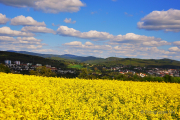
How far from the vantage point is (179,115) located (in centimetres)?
976

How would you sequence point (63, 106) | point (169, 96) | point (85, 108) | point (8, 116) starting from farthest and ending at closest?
point (169, 96), point (63, 106), point (85, 108), point (8, 116)

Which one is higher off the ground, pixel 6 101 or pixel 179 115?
pixel 6 101

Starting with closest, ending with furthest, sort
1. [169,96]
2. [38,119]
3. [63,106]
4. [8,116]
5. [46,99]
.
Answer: [8,116] < [38,119] < [63,106] < [46,99] < [169,96]

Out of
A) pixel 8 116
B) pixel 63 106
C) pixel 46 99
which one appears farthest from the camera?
pixel 46 99

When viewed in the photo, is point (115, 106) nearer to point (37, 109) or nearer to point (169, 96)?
point (37, 109)

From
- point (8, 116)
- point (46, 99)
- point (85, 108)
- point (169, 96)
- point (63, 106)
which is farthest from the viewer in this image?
point (169, 96)

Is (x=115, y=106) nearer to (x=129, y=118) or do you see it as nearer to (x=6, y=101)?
(x=129, y=118)

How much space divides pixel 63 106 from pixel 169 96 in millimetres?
10433

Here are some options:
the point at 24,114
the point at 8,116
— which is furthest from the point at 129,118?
the point at 8,116

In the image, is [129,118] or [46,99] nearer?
[129,118]

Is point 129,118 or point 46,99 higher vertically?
point 46,99

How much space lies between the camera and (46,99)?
10.6 m

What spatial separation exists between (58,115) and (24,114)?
5.69 ft

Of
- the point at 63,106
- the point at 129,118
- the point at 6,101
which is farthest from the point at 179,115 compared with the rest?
the point at 6,101
